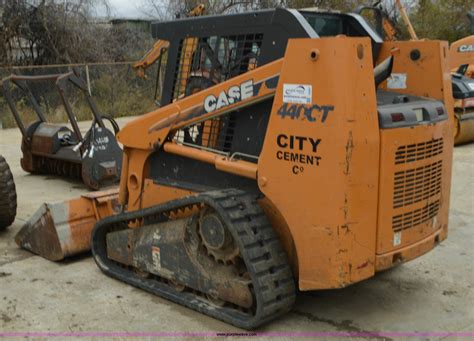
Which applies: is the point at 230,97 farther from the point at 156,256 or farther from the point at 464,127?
the point at 464,127

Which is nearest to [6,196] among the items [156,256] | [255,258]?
[156,256]

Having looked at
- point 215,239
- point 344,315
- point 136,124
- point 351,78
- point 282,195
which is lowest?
point 344,315

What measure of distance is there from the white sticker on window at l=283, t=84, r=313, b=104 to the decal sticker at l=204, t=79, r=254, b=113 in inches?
12.4

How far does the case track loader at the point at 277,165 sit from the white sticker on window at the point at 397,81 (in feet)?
0.04

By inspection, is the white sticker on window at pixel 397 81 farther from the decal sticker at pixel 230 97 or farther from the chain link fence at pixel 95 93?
the chain link fence at pixel 95 93

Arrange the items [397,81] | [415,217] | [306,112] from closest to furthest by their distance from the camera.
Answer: [306,112]
[415,217]
[397,81]

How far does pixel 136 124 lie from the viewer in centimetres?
449

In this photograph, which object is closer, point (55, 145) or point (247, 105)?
point (247, 105)

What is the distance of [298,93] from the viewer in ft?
11.4

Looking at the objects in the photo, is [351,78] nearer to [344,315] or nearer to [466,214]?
[344,315]

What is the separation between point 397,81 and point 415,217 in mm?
1090

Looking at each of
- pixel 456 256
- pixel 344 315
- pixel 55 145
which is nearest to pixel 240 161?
pixel 344 315

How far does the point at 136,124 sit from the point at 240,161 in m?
0.96

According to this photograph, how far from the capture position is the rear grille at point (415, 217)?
12.0ft
